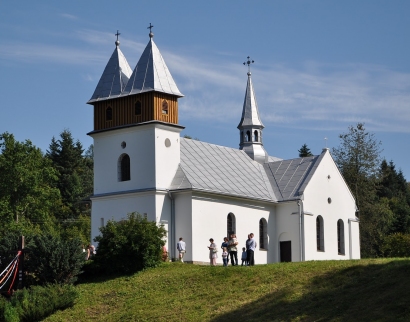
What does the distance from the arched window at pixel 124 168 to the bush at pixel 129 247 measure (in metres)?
6.65

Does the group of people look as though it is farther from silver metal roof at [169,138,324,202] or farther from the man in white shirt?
silver metal roof at [169,138,324,202]

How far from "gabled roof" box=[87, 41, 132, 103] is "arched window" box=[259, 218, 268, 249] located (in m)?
11.7

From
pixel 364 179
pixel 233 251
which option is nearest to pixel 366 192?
pixel 364 179

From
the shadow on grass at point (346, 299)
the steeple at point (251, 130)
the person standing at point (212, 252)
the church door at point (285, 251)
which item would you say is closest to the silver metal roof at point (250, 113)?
the steeple at point (251, 130)

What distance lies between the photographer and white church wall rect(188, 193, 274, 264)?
46.1m

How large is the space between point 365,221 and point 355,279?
3723 cm

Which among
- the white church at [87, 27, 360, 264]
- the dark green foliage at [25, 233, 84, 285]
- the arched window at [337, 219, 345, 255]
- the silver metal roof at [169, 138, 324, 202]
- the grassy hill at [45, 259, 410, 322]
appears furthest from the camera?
the arched window at [337, 219, 345, 255]

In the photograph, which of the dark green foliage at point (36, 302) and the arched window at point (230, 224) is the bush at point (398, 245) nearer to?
the arched window at point (230, 224)

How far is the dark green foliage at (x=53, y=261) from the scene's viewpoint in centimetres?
3838

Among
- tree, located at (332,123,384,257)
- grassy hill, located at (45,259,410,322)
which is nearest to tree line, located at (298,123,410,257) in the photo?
tree, located at (332,123,384,257)

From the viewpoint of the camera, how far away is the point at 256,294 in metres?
33.0

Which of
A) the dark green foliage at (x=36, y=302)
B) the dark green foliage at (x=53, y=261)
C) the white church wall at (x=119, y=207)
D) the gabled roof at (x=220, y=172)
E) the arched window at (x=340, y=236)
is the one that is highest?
the gabled roof at (x=220, y=172)

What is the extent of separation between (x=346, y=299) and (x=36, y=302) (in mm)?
12883

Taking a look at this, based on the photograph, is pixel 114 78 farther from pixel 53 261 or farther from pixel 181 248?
pixel 53 261
